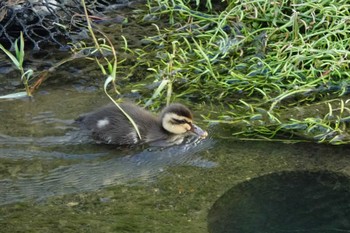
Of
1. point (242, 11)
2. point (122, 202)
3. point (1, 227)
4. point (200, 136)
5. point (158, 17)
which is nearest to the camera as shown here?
point (1, 227)

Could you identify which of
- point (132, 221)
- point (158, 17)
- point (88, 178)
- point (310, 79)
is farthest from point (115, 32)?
point (132, 221)

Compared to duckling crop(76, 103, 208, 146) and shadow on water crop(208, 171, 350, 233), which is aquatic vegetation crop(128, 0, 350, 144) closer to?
duckling crop(76, 103, 208, 146)

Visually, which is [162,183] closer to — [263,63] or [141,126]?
[141,126]

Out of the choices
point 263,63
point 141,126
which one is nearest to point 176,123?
point 141,126

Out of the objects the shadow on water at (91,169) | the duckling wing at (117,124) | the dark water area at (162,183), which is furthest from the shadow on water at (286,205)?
the duckling wing at (117,124)

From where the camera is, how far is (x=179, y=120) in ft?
17.5

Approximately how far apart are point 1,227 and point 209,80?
229 centimetres

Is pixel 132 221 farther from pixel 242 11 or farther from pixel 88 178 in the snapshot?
pixel 242 11

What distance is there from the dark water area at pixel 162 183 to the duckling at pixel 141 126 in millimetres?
76

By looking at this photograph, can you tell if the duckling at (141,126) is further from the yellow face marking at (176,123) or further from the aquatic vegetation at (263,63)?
the aquatic vegetation at (263,63)

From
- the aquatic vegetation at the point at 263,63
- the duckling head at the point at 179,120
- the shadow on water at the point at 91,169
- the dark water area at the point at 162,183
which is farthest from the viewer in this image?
the aquatic vegetation at the point at 263,63

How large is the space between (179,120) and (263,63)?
3.64 ft

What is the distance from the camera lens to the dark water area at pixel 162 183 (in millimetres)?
4441

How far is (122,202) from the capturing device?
4617 millimetres
